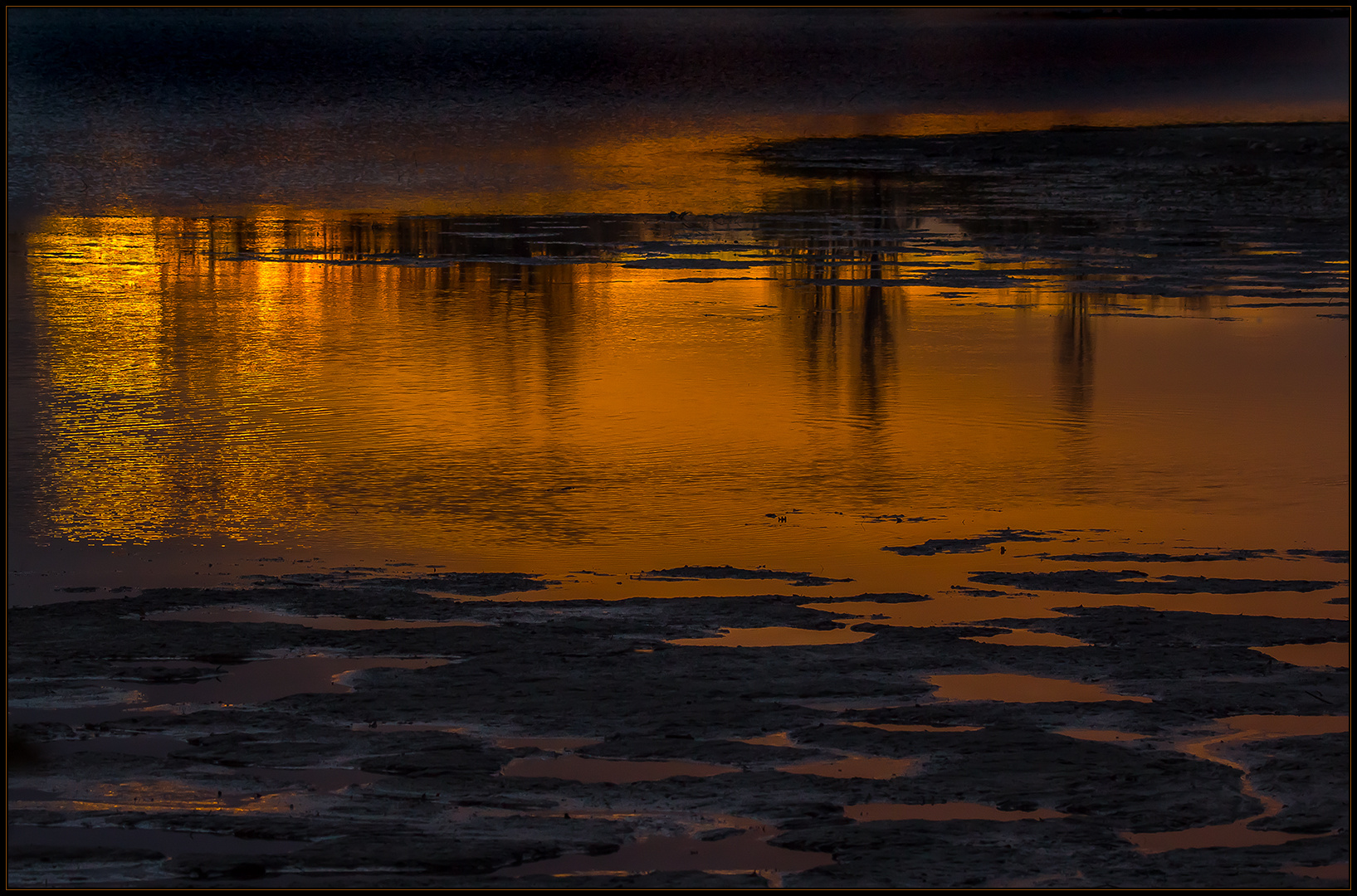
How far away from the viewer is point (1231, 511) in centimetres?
1005

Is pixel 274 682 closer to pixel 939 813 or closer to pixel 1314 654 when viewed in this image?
pixel 939 813

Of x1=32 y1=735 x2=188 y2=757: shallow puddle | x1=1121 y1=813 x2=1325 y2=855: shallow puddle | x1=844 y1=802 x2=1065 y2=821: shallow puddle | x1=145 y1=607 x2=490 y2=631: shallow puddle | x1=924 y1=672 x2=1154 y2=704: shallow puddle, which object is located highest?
x1=145 y1=607 x2=490 y2=631: shallow puddle

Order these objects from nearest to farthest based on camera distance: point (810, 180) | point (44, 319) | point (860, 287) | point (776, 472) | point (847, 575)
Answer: point (847, 575) → point (776, 472) → point (44, 319) → point (860, 287) → point (810, 180)

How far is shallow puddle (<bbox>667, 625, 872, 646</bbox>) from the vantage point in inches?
307

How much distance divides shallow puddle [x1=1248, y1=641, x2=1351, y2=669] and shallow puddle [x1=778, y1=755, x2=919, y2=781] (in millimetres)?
2100

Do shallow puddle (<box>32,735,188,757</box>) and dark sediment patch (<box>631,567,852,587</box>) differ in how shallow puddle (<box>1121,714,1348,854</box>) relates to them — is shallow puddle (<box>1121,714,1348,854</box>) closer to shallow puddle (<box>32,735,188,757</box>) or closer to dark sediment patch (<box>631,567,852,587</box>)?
dark sediment patch (<box>631,567,852,587</box>)

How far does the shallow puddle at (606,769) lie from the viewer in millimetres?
6414

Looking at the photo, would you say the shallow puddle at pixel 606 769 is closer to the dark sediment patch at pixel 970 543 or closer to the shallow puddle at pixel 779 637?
the shallow puddle at pixel 779 637

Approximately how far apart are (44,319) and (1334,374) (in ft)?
37.6

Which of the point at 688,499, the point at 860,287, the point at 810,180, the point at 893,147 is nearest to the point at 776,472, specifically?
the point at 688,499

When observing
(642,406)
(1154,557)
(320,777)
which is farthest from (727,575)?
(642,406)

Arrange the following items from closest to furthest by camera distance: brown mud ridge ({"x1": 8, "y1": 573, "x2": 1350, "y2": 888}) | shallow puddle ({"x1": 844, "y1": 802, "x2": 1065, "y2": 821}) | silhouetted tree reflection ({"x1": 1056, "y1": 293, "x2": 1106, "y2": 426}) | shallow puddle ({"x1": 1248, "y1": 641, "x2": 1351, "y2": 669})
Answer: brown mud ridge ({"x1": 8, "y1": 573, "x2": 1350, "y2": 888}) → shallow puddle ({"x1": 844, "y1": 802, "x2": 1065, "y2": 821}) → shallow puddle ({"x1": 1248, "y1": 641, "x2": 1351, "y2": 669}) → silhouetted tree reflection ({"x1": 1056, "y1": 293, "x2": 1106, "y2": 426})

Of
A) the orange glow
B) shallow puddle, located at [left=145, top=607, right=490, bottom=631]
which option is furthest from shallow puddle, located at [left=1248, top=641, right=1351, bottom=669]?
the orange glow

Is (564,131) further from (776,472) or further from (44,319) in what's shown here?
(776,472)
